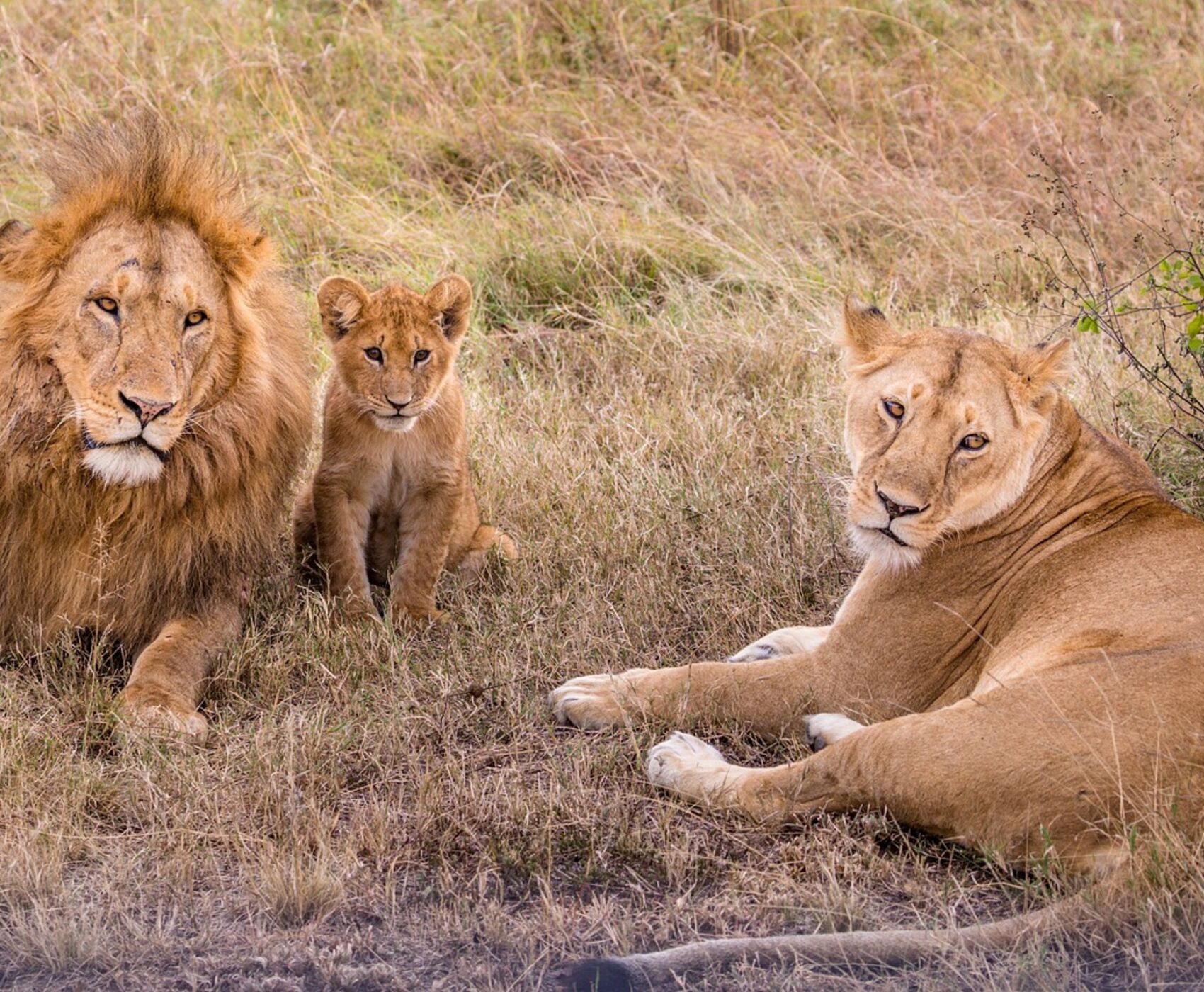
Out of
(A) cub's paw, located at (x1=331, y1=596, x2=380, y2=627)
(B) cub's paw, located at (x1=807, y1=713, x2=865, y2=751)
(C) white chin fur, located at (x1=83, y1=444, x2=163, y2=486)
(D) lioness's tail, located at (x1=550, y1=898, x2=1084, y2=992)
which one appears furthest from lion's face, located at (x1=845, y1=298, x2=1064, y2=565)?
(C) white chin fur, located at (x1=83, y1=444, x2=163, y2=486)

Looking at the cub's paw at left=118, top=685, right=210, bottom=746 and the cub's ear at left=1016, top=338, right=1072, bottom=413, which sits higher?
the cub's ear at left=1016, top=338, right=1072, bottom=413

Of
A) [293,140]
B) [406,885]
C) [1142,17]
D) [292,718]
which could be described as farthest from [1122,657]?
[1142,17]

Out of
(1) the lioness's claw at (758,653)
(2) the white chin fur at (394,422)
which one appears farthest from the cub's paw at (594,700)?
(2) the white chin fur at (394,422)

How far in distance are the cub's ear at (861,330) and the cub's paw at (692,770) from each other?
101cm

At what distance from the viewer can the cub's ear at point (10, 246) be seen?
12.8ft

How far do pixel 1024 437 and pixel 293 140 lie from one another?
4831 mm

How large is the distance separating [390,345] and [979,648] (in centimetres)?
183

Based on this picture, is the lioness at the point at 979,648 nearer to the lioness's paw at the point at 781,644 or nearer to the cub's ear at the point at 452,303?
the lioness's paw at the point at 781,644

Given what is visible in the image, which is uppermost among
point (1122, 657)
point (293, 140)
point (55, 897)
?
point (1122, 657)

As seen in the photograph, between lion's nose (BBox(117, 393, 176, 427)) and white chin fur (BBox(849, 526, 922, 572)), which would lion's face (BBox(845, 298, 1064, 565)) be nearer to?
white chin fur (BBox(849, 526, 922, 572))

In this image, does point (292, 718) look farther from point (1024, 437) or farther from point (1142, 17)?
point (1142, 17)

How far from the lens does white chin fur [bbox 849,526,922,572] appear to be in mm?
3537

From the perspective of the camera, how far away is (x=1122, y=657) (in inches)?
123

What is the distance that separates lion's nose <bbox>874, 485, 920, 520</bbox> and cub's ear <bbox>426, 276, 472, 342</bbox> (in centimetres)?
161
